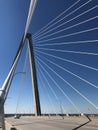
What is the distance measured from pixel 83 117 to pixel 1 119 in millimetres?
18765

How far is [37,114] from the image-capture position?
1409 inches

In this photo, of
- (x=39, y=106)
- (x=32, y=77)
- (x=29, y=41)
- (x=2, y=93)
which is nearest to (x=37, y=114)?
(x=39, y=106)

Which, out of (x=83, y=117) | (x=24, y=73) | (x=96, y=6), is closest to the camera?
(x=96, y=6)

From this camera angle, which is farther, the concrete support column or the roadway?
the concrete support column

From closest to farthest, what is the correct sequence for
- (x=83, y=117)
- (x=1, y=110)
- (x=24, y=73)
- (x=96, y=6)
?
(x=1, y=110), (x=96, y=6), (x=83, y=117), (x=24, y=73)

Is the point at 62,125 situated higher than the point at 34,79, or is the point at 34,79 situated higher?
the point at 34,79

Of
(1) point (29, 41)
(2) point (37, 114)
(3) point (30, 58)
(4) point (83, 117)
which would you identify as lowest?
(2) point (37, 114)

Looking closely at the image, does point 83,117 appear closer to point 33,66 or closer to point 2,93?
point 33,66

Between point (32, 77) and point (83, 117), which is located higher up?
point (32, 77)

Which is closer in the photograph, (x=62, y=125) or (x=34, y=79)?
(x=62, y=125)

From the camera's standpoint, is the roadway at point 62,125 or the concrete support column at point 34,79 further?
the concrete support column at point 34,79

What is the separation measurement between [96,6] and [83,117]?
14.7 metres

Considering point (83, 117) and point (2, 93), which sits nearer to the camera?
point (2, 93)

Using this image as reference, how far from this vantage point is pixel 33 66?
35.3 meters
